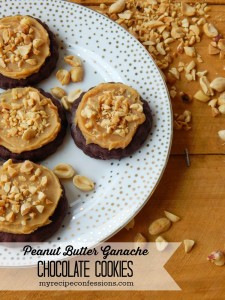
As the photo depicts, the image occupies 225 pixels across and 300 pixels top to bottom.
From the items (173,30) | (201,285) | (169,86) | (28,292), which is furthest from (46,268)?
(173,30)

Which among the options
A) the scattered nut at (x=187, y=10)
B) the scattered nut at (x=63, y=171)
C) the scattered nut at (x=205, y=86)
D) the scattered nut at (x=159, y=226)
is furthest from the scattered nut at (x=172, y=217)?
the scattered nut at (x=187, y=10)

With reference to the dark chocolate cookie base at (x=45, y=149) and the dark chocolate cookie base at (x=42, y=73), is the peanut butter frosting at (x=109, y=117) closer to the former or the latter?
the dark chocolate cookie base at (x=45, y=149)

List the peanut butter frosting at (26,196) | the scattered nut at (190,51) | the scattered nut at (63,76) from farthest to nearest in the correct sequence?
the scattered nut at (190,51) < the scattered nut at (63,76) < the peanut butter frosting at (26,196)

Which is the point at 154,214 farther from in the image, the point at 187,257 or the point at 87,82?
the point at 87,82

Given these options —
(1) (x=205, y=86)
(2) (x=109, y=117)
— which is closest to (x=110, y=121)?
(2) (x=109, y=117)

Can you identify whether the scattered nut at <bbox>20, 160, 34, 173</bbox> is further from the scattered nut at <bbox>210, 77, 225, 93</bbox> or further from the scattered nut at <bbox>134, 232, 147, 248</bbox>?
the scattered nut at <bbox>210, 77, 225, 93</bbox>

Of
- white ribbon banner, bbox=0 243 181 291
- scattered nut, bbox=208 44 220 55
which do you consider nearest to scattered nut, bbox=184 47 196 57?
scattered nut, bbox=208 44 220 55

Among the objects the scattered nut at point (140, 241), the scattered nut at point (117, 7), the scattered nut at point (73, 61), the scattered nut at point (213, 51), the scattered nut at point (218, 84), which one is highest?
the scattered nut at point (117, 7)
